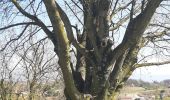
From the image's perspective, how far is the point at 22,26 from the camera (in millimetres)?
8594

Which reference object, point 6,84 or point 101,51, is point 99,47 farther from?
point 6,84

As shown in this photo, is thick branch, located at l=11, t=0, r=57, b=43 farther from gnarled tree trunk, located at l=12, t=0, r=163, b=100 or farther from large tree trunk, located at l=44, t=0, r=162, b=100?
large tree trunk, located at l=44, t=0, r=162, b=100

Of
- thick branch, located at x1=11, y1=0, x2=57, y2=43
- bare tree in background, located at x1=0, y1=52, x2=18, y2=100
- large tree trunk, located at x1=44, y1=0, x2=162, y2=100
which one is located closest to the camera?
large tree trunk, located at x1=44, y1=0, x2=162, y2=100

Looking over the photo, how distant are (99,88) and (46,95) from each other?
13.5 metres

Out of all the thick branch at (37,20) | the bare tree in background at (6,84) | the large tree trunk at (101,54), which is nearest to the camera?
the large tree trunk at (101,54)

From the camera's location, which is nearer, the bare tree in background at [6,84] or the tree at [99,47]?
the tree at [99,47]

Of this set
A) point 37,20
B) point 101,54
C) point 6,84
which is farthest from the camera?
point 6,84

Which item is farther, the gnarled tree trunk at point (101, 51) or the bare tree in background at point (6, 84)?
the bare tree in background at point (6, 84)

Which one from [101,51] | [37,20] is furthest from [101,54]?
[37,20]

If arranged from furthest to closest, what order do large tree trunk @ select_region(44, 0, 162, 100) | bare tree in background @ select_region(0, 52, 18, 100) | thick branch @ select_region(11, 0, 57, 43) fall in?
bare tree in background @ select_region(0, 52, 18, 100) → thick branch @ select_region(11, 0, 57, 43) → large tree trunk @ select_region(44, 0, 162, 100)

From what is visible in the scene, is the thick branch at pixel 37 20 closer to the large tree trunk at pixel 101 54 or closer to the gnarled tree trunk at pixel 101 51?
the gnarled tree trunk at pixel 101 51

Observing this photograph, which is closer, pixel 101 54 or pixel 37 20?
pixel 101 54

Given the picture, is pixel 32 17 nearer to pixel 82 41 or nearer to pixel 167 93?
pixel 82 41

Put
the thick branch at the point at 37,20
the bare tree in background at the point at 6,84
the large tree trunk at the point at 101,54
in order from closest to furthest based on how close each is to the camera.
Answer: the large tree trunk at the point at 101,54
the thick branch at the point at 37,20
the bare tree in background at the point at 6,84
